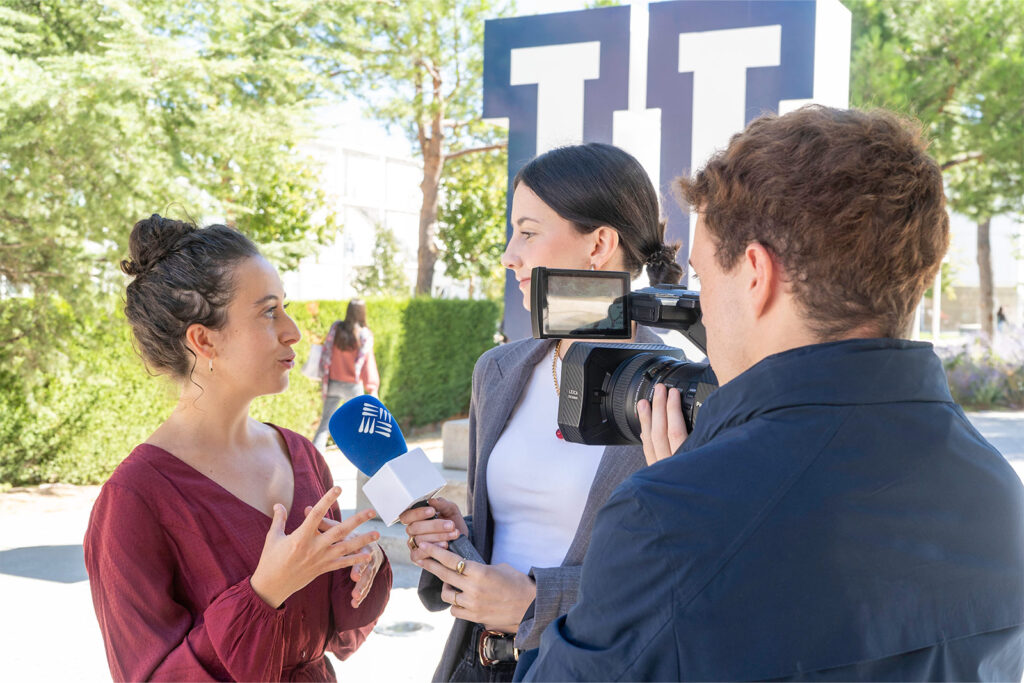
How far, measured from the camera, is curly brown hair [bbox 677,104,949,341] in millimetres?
947

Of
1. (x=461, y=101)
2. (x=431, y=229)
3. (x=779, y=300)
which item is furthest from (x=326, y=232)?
(x=779, y=300)

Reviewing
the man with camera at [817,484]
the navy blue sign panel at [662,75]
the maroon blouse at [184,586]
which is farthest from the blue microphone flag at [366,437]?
the navy blue sign panel at [662,75]

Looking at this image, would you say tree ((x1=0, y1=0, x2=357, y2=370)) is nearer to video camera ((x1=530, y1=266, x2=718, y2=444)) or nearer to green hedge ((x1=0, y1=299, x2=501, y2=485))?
green hedge ((x1=0, y1=299, x2=501, y2=485))

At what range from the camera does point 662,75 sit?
19.1ft

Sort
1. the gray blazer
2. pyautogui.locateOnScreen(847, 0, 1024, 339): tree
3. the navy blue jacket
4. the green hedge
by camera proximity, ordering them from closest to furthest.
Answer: the navy blue jacket, the gray blazer, the green hedge, pyautogui.locateOnScreen(847, 0, 1024, 339): tree

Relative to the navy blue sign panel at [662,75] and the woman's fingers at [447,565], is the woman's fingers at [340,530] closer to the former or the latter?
the woman's fingers at [447,565]

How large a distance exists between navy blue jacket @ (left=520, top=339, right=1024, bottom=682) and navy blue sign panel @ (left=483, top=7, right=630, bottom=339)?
4885mm

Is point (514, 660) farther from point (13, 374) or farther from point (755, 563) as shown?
point (13, 374)

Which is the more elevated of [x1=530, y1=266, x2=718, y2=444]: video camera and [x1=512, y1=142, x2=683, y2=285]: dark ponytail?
[x1=512, y1=142, x2=683, y2=285]: dark ponytail

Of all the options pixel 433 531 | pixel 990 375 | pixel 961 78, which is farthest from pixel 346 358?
pixel 961 78

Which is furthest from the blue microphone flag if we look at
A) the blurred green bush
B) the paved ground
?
the blurred green bush

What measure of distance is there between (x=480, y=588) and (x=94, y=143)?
6655mm

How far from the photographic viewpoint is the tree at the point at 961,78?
1368 cm

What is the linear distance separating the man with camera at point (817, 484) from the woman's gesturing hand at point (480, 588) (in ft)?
2.32
